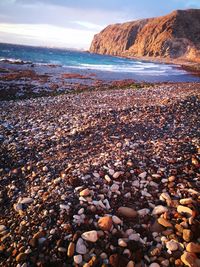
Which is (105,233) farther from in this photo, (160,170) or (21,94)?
(21,94)

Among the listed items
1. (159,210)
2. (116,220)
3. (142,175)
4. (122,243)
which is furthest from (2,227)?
(142,175)

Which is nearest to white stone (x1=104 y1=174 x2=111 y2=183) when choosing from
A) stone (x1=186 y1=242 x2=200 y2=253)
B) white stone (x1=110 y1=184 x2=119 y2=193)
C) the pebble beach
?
the pebble beach

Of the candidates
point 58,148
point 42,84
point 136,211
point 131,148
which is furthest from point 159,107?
point 42,84

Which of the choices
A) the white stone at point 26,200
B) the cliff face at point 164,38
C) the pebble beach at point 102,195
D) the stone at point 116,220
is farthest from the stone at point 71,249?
the cliff face at point 164,38

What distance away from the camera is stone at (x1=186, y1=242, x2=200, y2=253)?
11.0 feet

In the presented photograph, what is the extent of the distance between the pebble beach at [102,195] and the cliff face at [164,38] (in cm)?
9054

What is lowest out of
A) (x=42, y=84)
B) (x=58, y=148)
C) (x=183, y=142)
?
(x=42, y=84)

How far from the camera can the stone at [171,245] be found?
3443 mm

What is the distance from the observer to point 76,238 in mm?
3613

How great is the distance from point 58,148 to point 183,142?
368cm

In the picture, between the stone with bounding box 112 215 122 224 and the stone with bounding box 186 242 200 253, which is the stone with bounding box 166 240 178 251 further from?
the stone with bounding box 112 215 122 224

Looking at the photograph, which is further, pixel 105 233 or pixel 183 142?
pixel 183 142

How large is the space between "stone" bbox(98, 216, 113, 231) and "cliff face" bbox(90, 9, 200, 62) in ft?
307

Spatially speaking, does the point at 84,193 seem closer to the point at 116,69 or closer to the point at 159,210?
the point at 159,210
